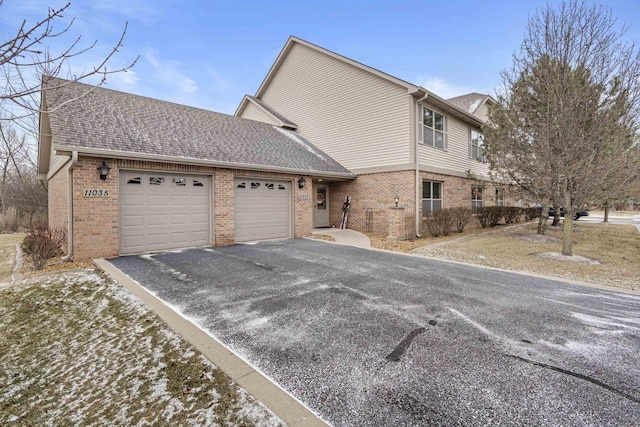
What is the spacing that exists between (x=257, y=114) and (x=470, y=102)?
14.3m

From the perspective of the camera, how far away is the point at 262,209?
11.2m

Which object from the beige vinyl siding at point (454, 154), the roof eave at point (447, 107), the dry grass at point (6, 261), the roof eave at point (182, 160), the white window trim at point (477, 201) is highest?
the roof eave at point (447, 107)

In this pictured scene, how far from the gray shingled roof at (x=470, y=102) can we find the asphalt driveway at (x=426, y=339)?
16.1 metres

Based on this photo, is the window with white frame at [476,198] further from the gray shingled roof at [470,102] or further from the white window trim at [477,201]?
the gray shingled roof at [470,102]

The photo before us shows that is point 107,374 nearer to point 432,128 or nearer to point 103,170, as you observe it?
point 103,170

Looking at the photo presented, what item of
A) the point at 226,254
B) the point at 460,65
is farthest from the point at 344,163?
the point at 460,65

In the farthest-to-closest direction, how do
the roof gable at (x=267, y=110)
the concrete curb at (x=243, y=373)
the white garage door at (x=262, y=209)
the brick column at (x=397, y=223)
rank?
the roof gable at (x=267, y=110)
the brick column at (x=397, y=223)
the white garage door at (x=262, y=209)
the concrete curb at (x=243, y=373)

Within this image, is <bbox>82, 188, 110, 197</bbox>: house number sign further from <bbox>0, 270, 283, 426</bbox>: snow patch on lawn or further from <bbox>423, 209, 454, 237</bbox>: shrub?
<bbox>423, 209, 454, 237</bbox>: shrub

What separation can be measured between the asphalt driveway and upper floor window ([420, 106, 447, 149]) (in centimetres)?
803

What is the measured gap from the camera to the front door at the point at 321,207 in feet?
49.8

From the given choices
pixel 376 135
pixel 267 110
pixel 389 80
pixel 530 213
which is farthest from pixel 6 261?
pixel 530 213

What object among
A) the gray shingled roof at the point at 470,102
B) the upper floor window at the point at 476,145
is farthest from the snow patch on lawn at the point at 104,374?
the gray shingled roof at the point at 470,102

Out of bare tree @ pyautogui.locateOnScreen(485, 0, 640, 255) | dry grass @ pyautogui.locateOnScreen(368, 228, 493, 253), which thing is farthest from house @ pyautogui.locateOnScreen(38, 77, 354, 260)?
bare tree @ pyautogui.locateOnScreen(485, 0, 640, 255)

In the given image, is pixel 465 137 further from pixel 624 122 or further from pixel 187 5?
pixel 187 5
